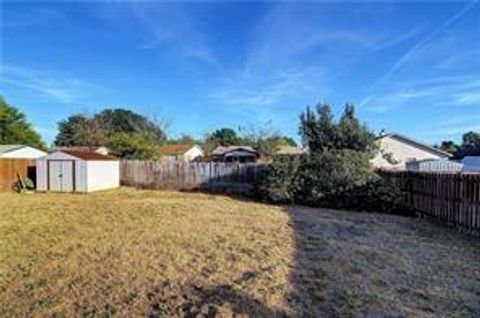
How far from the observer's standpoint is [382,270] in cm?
668

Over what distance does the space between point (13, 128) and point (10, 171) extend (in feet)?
74.2

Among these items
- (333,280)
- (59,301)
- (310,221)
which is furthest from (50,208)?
(333,280)

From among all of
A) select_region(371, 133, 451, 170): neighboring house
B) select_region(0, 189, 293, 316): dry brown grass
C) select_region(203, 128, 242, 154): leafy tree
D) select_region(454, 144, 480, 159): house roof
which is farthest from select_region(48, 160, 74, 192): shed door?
select_region(203, 128, 242, 154): leafy tree

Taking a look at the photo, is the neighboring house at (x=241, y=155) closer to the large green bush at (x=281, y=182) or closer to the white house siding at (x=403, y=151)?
the white house siding at (x=403, y=151)

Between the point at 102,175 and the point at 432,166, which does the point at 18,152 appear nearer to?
the point at 102,175

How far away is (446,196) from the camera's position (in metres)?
11.9

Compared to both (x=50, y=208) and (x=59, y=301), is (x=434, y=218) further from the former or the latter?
(x=50, y=208)

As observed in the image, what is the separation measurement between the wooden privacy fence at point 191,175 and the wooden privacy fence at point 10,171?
510 cm

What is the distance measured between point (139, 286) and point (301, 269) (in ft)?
7.75

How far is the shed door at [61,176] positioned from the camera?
72.4 feet

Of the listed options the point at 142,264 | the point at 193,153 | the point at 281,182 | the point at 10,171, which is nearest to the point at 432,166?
the point at 281,182

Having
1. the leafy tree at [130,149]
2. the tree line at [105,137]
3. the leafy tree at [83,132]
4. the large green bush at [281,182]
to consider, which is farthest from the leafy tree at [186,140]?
the large green bush at [281,182]

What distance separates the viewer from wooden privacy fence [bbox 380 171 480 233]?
1051cm

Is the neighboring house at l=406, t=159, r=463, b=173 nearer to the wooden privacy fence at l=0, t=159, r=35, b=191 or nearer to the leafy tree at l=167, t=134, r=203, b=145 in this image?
the wooden privacy fence at l=0, t=159, r=35, b=191
